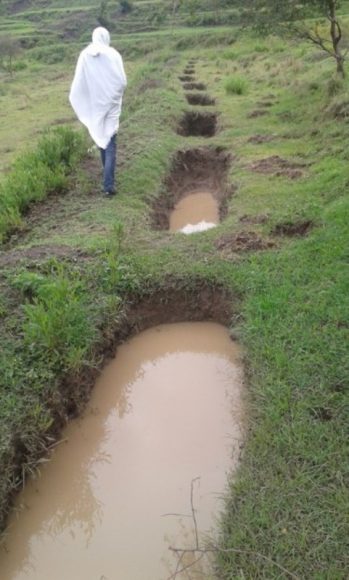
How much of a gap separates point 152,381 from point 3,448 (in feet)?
5.11

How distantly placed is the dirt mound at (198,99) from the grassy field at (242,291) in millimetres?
3730

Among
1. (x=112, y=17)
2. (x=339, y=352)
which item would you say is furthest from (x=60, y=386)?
(x=112, y=17)

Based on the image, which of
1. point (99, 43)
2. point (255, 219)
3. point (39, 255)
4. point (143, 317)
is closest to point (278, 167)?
point (255, 219)

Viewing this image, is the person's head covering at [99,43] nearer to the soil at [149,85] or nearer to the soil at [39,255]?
the soil at [39,255]

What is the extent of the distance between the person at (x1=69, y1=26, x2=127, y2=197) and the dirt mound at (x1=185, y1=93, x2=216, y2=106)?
7.31 m

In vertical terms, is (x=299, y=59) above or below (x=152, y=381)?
above

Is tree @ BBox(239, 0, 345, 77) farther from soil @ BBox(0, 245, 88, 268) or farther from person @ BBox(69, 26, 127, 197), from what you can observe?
soil @ BBox(0, 245, 88, 268)

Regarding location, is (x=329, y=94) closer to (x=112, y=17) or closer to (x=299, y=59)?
(x=299, y=59)

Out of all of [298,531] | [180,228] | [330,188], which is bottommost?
[180,228]

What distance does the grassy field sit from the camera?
122 inches

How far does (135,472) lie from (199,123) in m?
9.99

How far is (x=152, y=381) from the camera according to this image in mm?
4809

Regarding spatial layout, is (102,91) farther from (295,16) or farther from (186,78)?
(186,78)

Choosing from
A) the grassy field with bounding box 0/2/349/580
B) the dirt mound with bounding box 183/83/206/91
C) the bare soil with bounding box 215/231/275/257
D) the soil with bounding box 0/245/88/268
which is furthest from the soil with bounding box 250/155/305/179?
the dirt mound with bounding box 183/83/206/91
